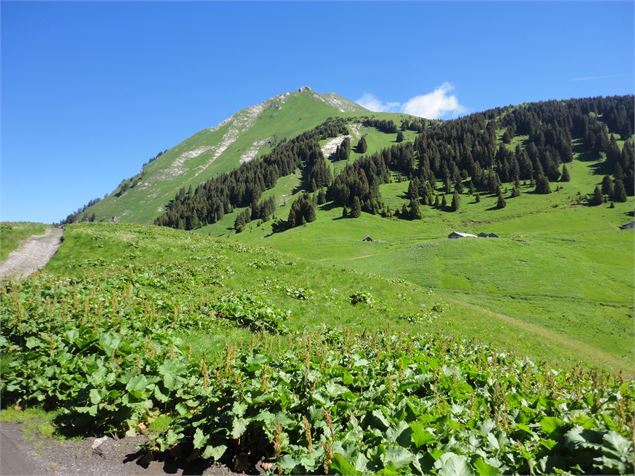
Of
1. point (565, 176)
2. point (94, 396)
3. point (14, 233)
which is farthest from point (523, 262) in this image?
point (565, 176)

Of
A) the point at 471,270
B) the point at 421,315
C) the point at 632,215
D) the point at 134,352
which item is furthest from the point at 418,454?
the point at 632,215

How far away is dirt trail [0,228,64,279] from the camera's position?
2762cm

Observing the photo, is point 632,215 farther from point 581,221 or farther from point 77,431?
point 77,431

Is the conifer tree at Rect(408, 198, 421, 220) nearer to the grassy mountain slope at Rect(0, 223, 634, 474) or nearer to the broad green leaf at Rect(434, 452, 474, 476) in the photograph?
the grassy mountain slope at Rect(0, 223, 634, 474)

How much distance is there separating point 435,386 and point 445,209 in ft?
487

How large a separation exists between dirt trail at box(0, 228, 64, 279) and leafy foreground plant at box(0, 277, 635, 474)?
18.8 m

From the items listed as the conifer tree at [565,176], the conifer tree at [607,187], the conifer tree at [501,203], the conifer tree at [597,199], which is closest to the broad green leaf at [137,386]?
the conifer tree at [501,203]

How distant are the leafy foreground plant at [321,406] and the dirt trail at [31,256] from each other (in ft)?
61.6

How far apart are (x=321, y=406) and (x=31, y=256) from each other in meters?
34.8

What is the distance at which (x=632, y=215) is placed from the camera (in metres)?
118

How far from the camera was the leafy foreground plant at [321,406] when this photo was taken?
5.56m

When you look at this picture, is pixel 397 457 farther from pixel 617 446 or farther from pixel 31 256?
pixel 31 256

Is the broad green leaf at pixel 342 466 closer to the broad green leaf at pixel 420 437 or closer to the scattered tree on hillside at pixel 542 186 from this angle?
the broad green leaf at pixel 420 437

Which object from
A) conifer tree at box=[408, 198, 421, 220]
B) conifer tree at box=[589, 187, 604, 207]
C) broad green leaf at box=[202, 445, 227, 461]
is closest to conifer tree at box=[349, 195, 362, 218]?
conifer tree at box=[408, 198, 421, 220]
